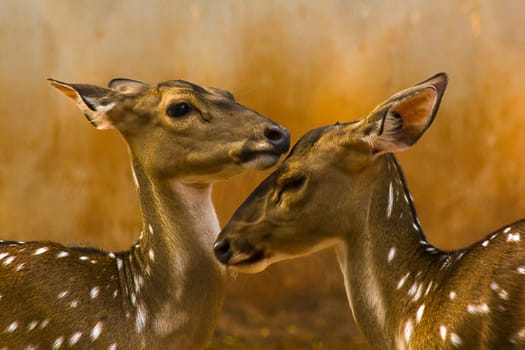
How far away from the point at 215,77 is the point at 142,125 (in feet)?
9.57

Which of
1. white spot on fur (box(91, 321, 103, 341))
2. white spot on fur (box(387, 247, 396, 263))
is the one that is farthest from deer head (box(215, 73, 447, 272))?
white spot on fur (box(91, 321, 103, 341))

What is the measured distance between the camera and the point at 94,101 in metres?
5.22

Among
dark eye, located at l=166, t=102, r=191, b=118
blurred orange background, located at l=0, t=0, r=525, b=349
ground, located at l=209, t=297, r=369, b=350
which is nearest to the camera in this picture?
dark eye, located at l=166, t=102, r=191, b=118

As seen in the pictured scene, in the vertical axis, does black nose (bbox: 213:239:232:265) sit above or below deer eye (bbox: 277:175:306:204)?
below

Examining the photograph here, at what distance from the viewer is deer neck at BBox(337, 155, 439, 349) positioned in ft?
14.7

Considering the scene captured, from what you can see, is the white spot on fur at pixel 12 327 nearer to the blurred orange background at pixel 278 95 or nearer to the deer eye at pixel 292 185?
the deer eye at pixel 292 185

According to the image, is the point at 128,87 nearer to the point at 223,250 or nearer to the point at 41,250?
the point at 41,250

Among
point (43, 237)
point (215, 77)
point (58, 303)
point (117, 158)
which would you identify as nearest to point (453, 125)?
point (215, 77)

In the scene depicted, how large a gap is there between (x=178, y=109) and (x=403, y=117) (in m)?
1.24

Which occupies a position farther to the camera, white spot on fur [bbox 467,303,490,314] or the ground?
the ground

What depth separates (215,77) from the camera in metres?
8.07

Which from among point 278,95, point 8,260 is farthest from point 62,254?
point 278,95

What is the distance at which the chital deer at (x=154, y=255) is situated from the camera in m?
4.92

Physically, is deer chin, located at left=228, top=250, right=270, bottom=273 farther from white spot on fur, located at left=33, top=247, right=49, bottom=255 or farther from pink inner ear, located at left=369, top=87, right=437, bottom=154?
white spot on fur, located at left=33, top=247, right=49, bottom=255
